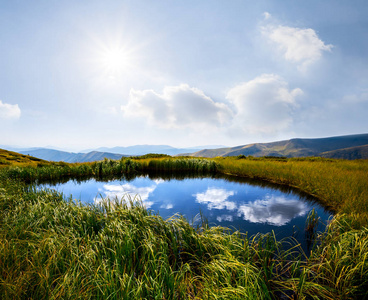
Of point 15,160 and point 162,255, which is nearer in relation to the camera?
point 162,255

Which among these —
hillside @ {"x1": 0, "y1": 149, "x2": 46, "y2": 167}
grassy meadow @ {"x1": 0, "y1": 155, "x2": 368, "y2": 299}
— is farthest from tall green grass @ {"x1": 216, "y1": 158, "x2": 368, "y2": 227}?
hillside @ {"x1": 0, "y1": 149, "x2": 46, "y2": 167}

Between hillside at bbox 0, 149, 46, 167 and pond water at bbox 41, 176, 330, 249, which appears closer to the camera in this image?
pond water at bbox 41, 176, 330, 249

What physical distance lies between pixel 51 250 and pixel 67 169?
19.4m

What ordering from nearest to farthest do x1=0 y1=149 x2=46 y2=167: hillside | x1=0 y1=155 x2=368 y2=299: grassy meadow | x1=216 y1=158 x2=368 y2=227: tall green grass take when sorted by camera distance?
1. x1=0 y1=155 x2=368 y2=299: grassy meadow
2. x1=216 y1=158 x2=368 y2=227: tall green grass
3. x1=0 y1=149 x2=46 y2=167: hillside

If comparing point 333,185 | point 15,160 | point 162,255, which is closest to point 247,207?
point 333,185

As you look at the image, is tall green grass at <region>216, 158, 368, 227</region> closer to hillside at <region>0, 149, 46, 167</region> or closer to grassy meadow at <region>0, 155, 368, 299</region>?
grassy meadow at <region>0, 155, 368, 299</region>

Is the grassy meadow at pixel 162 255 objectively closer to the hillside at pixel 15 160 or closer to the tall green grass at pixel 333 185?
the tall green grass at pixel 333 185

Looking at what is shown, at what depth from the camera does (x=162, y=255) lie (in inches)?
165

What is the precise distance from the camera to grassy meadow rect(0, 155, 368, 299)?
3.06 m

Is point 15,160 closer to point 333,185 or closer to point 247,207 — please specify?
point 247,207

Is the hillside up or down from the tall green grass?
up

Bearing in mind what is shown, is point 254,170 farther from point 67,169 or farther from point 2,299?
point 67,169

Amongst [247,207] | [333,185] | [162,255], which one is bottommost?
[247,207]

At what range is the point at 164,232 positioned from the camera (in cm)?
527
